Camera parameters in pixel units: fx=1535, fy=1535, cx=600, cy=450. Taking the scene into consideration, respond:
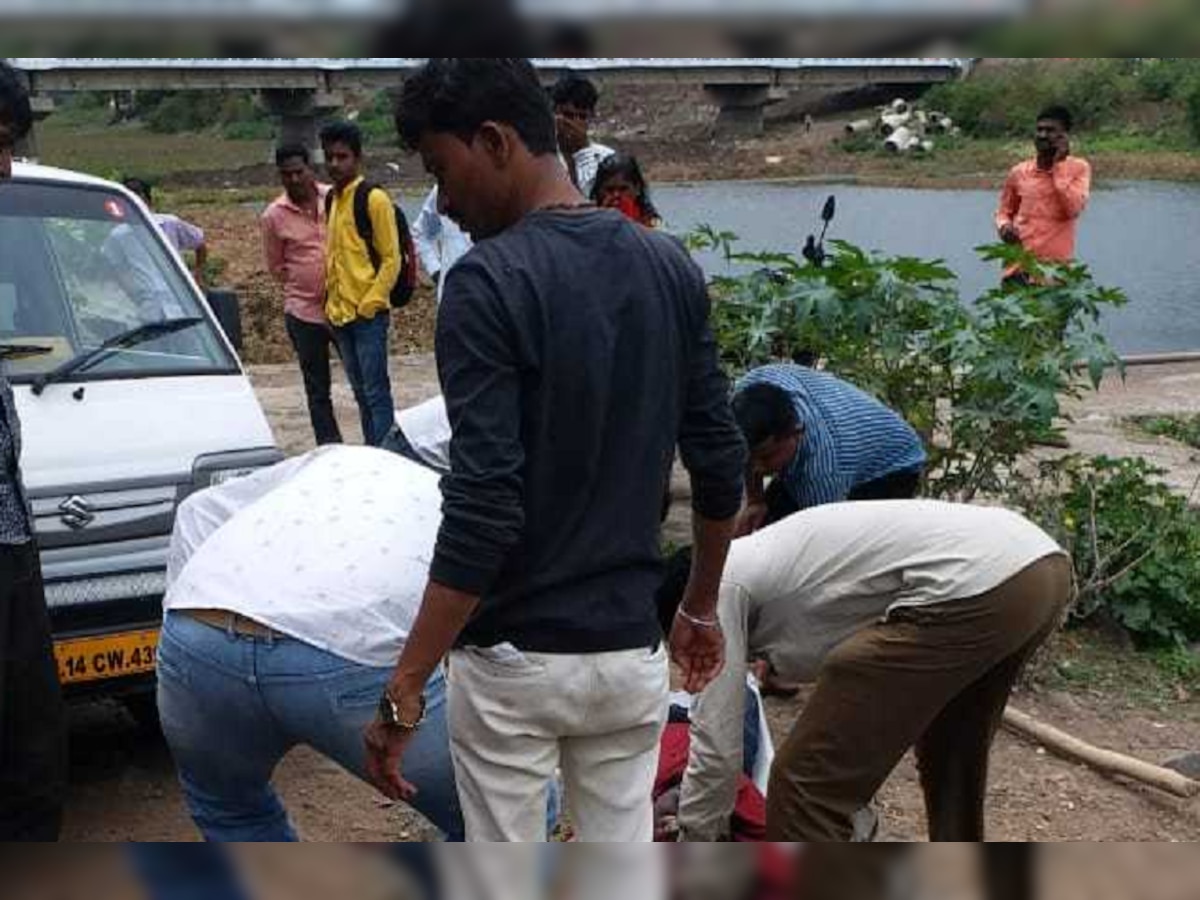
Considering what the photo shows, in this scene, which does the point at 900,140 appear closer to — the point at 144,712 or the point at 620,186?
the point at 620,186

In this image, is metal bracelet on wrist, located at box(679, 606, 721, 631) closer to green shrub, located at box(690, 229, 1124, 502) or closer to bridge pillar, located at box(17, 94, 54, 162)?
bridge pillar, located at box(17, 94, 54, 162)

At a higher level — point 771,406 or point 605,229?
point 605,229

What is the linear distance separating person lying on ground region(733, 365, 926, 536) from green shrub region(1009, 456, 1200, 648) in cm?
171

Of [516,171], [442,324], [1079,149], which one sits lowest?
[1079,149]

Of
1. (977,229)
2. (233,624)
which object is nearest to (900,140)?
(977,229)

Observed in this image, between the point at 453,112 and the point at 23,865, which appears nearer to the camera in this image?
the point at 23,865

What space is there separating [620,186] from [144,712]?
2854mm

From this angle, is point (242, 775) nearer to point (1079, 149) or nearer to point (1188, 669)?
point (1188, 669)

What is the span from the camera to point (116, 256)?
16.6ft

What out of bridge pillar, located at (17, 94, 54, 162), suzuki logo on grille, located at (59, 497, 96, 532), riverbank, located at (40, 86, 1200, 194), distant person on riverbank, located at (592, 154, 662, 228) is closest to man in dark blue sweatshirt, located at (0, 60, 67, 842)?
bridge pillar, located at (17, 94, 54, 162)

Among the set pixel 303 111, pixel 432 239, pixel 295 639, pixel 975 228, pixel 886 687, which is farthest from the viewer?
pixel 975 228

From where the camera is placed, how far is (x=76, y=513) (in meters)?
4.14

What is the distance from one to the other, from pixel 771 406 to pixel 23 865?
2.66m

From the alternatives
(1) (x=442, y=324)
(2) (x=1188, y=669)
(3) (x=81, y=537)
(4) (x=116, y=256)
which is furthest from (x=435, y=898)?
(2) (x=1188, y=669)
